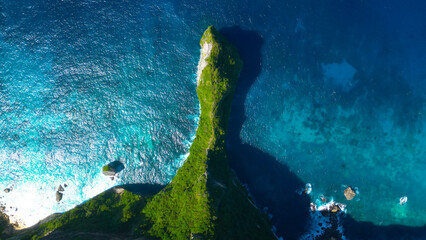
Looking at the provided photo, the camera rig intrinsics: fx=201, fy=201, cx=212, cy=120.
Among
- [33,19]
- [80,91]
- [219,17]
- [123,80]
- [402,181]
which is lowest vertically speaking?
[33,19]

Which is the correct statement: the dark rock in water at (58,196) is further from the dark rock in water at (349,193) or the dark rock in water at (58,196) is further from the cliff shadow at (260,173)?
the dark rock in water at (349,193)

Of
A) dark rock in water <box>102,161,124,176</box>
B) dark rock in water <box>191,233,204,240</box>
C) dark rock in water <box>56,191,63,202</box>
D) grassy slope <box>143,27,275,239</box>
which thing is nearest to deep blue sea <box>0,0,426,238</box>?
dark rock in water <box>102,161,124,176</box>

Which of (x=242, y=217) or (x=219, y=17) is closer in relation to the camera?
(x=242, y=217)

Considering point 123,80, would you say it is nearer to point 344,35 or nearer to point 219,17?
point 219,17

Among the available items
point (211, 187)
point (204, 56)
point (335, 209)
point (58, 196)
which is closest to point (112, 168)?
point (58, 196)

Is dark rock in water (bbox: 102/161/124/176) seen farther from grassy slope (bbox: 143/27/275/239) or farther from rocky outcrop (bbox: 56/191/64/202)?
grassy slope (bbox: 143/27/275/239)

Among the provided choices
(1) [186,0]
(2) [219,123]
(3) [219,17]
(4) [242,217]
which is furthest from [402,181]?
(1) [186,0]
